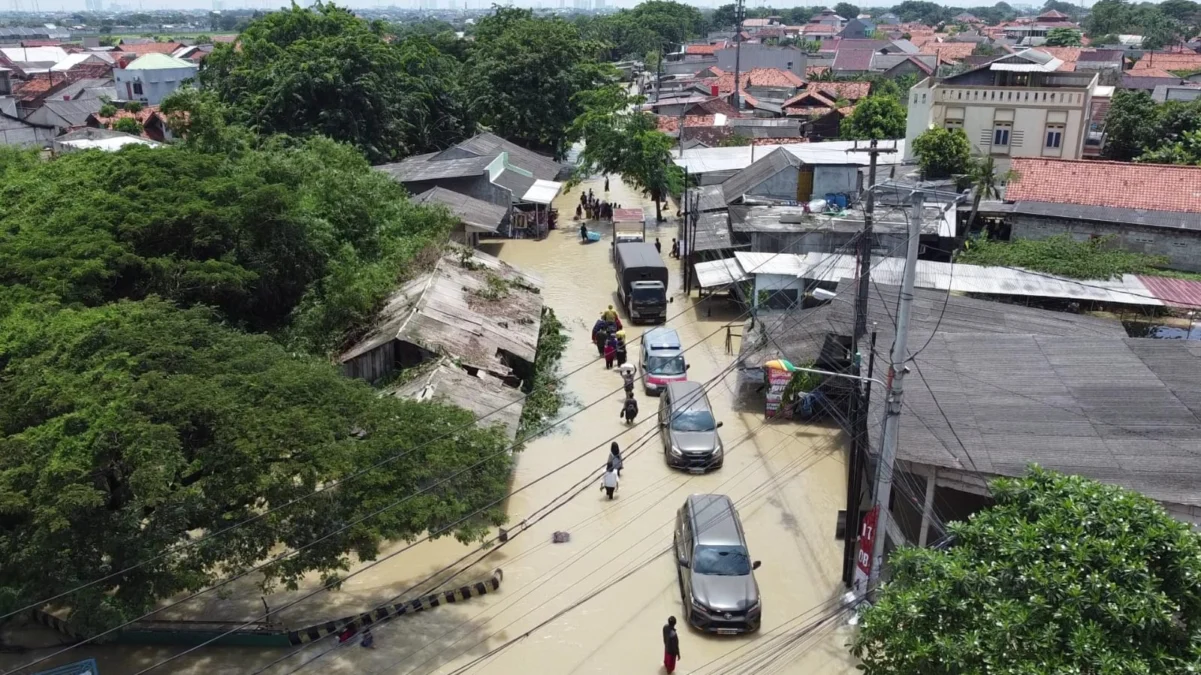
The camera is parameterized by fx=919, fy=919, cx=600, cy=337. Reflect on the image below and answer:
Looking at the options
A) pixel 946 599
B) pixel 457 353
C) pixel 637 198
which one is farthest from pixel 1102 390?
pixel 637 198

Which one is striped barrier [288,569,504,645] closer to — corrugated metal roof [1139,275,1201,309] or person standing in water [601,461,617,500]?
person standing in water [601,461,617,500]

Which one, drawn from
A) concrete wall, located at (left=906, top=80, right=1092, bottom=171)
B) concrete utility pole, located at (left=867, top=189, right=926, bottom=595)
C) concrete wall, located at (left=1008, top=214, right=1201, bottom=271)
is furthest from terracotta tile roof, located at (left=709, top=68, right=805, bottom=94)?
concrete utility pole, located at (left=867, top=189, right=926, bottom=595)

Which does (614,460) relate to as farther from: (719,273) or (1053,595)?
(719,273)

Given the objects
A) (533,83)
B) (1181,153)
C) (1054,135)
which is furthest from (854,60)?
(1054,135)

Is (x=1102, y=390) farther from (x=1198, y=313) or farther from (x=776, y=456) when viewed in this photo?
(x=1198, y=313)

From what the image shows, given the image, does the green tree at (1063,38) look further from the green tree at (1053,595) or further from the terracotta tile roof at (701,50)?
the green tree at (1053,595)
